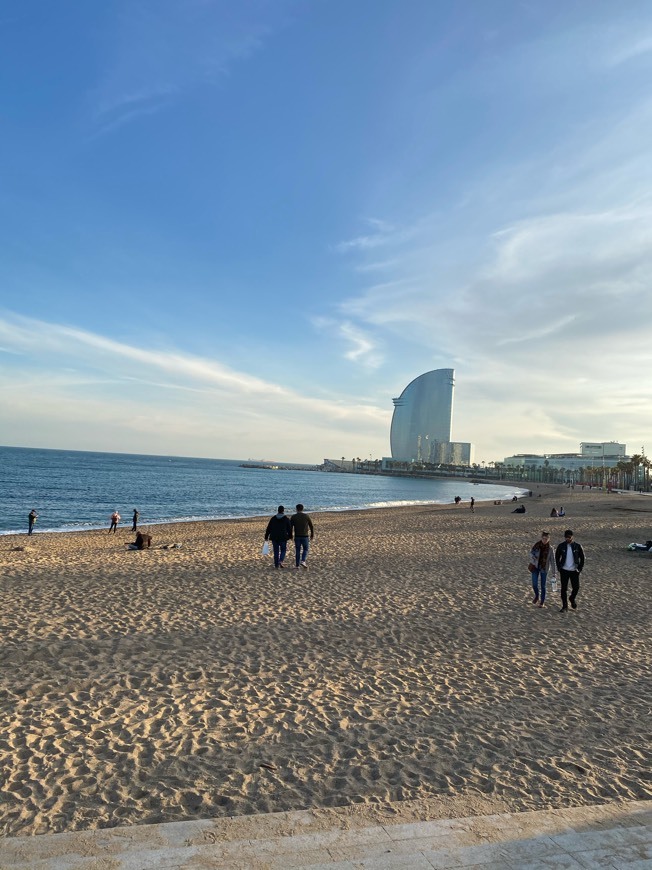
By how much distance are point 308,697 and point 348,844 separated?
2.44 meters

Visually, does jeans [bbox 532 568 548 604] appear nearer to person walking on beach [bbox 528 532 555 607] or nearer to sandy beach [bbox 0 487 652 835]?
person walking on beach [bbox 528 532 555 607]

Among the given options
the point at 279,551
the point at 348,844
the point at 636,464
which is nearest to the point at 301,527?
the point at 279,551

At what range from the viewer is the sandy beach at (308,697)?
147 inches

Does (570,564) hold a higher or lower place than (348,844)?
higher

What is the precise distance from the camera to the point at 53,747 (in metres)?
4.27

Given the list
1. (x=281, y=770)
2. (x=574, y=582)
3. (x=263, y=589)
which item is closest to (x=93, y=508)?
(x=263, y=589)

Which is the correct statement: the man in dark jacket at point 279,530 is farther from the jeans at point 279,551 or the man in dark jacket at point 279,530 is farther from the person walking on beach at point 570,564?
the person walking on beach at point 570,564

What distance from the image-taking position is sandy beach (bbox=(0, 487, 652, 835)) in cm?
373

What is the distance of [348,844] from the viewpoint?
9.86 ft

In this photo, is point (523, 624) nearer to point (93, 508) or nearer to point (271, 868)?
point (271, 868)

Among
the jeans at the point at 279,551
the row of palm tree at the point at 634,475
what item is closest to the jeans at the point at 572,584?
the jeans at the point at 279,551

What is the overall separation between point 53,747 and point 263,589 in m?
6.32

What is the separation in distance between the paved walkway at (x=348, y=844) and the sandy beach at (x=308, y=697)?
0.96 ft

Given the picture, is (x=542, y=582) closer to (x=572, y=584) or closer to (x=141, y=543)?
(x=572, y=584)
